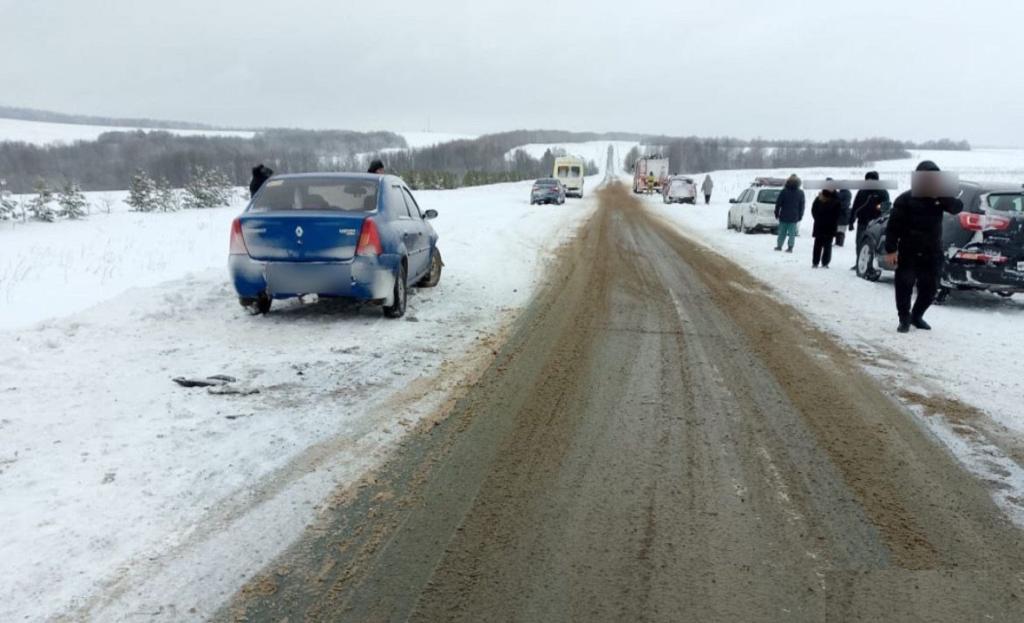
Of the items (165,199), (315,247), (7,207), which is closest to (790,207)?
(315,247)

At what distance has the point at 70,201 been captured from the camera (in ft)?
109

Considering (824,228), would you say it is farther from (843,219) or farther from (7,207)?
(7,207)

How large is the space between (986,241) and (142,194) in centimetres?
4499

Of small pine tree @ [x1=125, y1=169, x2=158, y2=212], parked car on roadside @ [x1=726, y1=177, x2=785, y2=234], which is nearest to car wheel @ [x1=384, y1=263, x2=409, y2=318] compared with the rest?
parked car on roadside @ [x1=726, y1=177, x2=785, y2=234]

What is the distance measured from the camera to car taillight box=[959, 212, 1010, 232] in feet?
28.4

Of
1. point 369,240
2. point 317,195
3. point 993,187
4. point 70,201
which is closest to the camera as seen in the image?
point 369,240

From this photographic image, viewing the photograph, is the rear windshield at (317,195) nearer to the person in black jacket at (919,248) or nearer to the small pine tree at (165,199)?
the person in black jacket at (919,248)

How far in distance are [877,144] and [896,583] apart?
19136 centimetres

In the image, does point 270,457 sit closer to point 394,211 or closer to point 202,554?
point 202,554

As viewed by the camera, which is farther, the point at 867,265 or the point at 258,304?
the point at 867,265

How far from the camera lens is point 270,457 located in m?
3.79

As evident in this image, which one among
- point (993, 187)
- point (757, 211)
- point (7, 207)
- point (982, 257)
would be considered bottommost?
point (7, 207)

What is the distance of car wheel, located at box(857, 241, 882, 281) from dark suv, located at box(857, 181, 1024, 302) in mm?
2016

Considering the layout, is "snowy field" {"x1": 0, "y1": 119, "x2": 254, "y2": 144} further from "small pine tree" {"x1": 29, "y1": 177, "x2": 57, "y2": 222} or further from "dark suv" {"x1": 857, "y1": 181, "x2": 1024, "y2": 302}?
"dark suv" {"x1": 857, "y1": 181, "x2": 1024, "y2": 302}
